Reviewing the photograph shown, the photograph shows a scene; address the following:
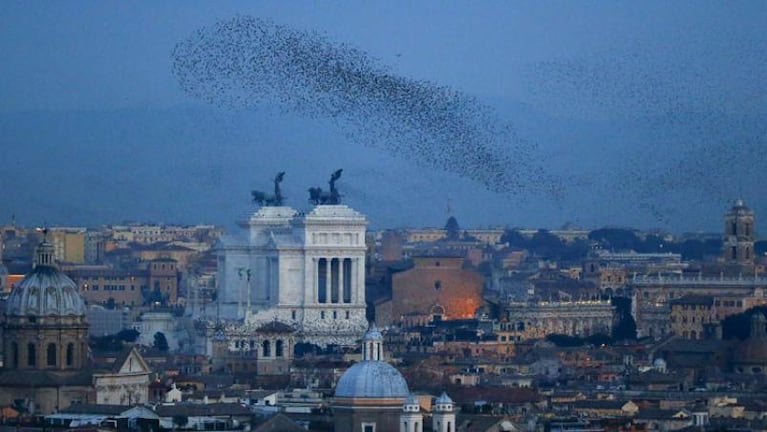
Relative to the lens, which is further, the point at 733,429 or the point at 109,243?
the point at 109,243

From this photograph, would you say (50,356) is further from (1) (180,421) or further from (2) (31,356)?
(1) (180,421)

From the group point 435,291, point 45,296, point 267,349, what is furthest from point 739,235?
point 45,296

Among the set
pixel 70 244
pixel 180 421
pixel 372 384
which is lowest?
Answer: pixel 180 421

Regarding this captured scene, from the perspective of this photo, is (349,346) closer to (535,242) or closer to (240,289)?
(240,289)

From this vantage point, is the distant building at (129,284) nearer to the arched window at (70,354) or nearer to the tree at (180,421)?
the arched window at (70,354)

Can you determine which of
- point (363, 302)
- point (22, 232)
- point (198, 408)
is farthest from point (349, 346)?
point (22, 232)
